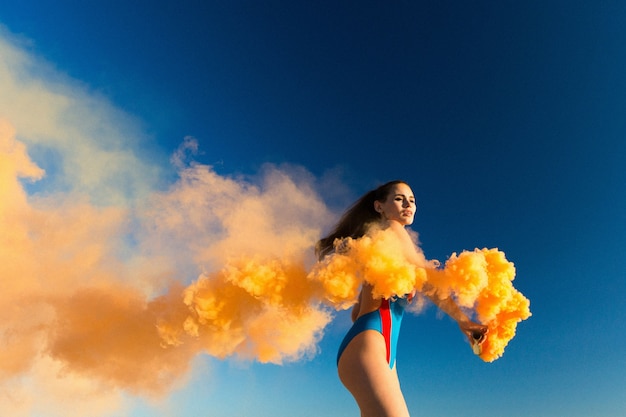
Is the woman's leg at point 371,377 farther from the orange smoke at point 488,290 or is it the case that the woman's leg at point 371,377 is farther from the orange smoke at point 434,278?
the orange smoke at point 488,290

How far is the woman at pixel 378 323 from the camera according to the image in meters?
4.18

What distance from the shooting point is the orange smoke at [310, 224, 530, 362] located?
182 inches

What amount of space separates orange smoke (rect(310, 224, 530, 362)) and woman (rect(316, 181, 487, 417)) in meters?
0.15

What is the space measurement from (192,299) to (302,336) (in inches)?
66.7

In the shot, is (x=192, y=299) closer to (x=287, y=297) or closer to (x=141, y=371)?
(x=287, y=297)

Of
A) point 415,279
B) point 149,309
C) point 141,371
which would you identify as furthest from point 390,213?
point 141,371

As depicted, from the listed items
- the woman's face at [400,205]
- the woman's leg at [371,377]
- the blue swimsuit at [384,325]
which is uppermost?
the woman's face at [400,205]

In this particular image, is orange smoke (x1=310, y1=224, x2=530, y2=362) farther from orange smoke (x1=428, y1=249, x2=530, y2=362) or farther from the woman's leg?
the woman's leg

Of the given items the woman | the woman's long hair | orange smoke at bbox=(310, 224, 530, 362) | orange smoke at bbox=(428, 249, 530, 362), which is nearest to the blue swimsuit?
the woman

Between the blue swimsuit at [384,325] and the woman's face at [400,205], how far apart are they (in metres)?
1.10

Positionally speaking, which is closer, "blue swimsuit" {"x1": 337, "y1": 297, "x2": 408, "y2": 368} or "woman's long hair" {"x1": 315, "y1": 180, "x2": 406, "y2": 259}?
"blue swimsuit" {"x1": 337, "y1": 297, "x2": 408, "y2": 368}

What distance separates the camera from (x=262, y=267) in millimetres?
5320

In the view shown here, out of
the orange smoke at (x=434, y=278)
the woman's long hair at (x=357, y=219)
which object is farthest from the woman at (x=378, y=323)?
the orange smoke at (x=434, y=278)

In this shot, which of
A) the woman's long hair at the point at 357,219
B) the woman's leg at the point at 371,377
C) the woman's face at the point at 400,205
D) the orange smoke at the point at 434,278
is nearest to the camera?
the woman's leg at the point at 371,377
